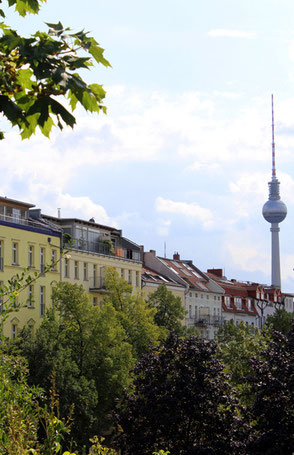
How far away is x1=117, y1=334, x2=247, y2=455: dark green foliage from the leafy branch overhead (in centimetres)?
2971

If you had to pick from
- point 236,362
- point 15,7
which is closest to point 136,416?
point 236,362

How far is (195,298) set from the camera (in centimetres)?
10006

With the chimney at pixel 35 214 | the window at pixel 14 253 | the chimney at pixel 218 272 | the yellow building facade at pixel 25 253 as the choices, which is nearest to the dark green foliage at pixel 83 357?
the yellow building facade at pixel 25 253

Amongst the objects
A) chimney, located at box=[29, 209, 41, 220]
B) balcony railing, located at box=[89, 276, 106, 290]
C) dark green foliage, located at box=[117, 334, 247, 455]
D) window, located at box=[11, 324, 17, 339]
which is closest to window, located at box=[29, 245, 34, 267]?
window, located at box=[11, 324, 17, 339]

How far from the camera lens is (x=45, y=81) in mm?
5289

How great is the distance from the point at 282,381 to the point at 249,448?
346 cm

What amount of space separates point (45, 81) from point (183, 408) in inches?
1261

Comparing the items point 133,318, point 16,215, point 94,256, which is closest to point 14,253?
point 16,215

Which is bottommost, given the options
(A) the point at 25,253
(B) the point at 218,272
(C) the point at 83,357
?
(C) the point at 83,357

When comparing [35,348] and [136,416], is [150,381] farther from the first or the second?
[35,348]

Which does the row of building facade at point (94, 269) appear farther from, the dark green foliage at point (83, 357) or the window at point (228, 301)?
the dark green foliage at point (83, 357)

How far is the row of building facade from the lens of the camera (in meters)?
60.8

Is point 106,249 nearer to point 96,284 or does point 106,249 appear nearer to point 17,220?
point 96,284

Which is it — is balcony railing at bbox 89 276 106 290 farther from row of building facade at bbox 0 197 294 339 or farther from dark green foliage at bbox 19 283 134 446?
dark green foliage at bbox 19 283 134 446
